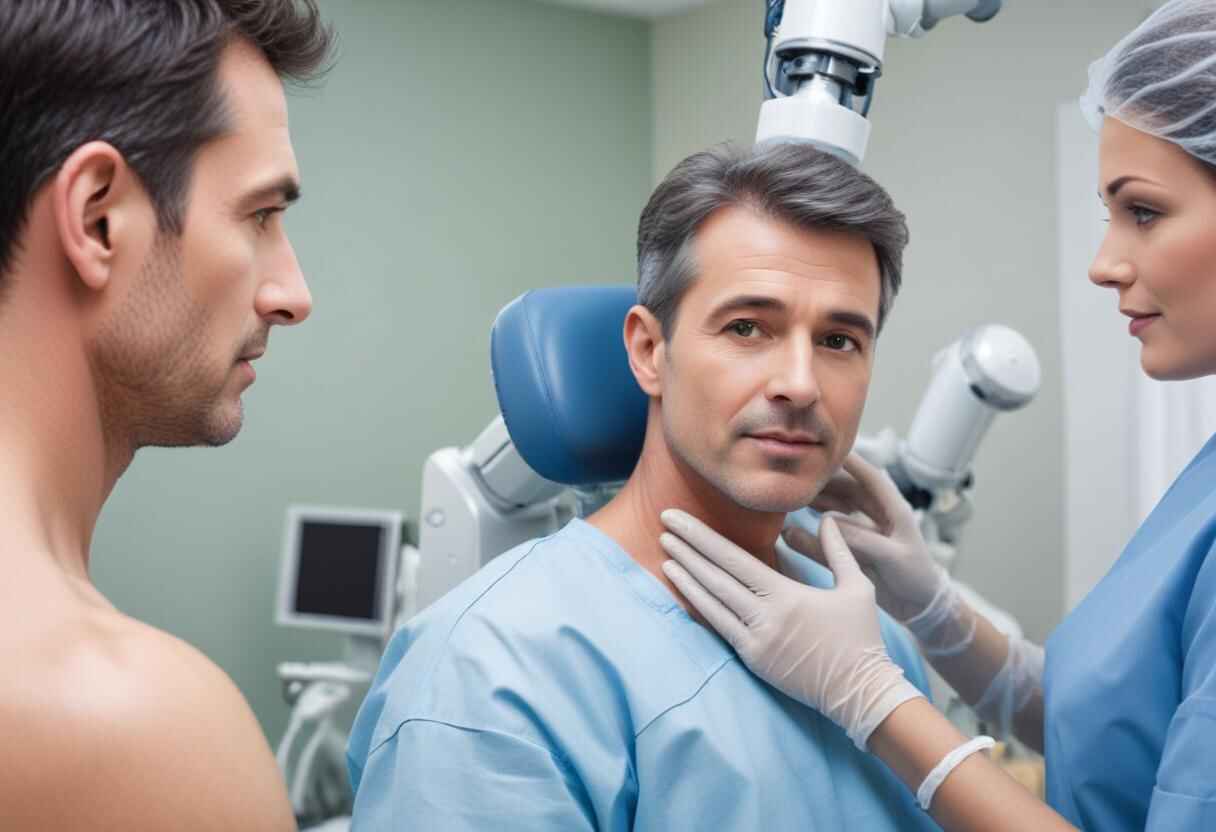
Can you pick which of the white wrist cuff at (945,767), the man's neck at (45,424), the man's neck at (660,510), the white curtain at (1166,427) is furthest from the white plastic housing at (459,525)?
the white curtain at (1166,427)

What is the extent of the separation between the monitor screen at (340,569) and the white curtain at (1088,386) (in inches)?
78.3

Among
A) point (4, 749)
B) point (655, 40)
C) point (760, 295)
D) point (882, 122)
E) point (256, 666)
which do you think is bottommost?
point (256, 666)

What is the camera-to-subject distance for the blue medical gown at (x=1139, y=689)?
1.05 m

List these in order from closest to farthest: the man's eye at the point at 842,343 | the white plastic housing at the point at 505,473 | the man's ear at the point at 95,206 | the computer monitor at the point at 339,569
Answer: the man's ear at the point at 95,206
the man's eye at the point at 842,343
the white plastic housing at the point at 505,473
the computer monitor at the point at 339,569

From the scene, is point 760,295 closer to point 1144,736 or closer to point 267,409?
point 1144,736

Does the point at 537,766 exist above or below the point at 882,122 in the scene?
below

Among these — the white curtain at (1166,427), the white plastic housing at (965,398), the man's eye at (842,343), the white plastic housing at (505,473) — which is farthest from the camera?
the white curtain at (1166,427)

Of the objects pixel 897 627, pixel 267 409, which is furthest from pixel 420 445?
pixel 897 627

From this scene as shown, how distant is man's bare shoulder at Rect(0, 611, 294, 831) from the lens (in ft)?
2.00

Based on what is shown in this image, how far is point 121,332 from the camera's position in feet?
2.46

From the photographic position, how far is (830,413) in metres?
1.26

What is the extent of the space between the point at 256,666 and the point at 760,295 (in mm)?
3053

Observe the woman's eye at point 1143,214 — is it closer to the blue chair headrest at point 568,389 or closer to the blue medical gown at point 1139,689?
the blue medical gown at point 1139,689

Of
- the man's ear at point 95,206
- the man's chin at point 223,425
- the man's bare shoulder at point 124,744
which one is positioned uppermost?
the man's ear at point 95,206
